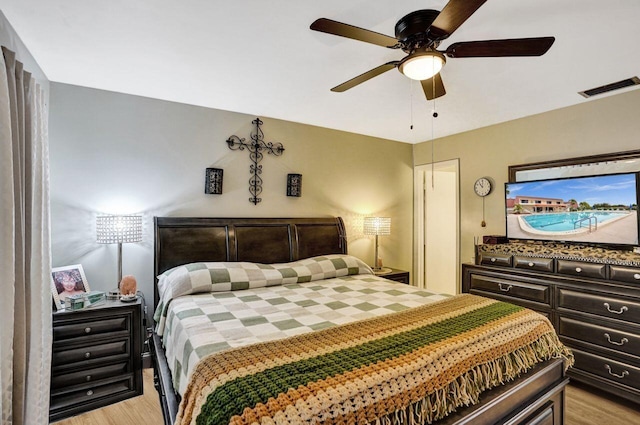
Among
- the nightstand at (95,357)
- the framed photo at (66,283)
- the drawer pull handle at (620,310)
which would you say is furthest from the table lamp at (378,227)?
the framed photo at (66,283)

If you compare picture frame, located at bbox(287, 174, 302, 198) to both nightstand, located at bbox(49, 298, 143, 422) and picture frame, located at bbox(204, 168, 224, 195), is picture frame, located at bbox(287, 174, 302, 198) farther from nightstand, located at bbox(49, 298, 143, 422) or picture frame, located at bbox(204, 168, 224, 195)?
nightstand, located at bbox(49, 298, 143, 422)

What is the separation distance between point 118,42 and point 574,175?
389cm

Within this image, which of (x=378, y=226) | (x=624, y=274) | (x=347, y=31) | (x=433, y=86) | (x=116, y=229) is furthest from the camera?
(x=378, y=226)

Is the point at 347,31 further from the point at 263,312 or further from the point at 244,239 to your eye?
the point at 244,239

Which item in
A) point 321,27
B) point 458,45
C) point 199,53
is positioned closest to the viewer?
point 321,27

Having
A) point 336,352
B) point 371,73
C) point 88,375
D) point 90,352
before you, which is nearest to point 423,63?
point 371,73

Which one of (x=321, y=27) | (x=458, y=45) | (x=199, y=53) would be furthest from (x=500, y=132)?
(x=199, y=53)

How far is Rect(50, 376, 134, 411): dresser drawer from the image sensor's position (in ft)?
7.23

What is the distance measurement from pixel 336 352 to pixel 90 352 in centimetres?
202

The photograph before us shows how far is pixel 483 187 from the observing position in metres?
3.86

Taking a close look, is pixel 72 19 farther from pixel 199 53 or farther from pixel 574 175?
pixel 574 175

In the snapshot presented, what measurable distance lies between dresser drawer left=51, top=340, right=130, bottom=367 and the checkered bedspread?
1.84 ft

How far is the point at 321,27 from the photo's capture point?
58.1 inches

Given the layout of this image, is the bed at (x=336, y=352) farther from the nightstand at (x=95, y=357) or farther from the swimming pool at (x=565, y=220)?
the swimming pool at (x=565, y=220)
